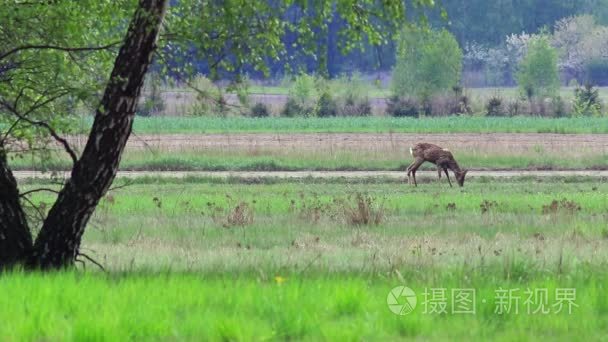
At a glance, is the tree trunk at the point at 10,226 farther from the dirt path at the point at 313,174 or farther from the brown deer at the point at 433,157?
the dirt path at the point at 313,174

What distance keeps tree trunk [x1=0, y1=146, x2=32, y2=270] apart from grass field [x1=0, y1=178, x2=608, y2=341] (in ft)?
3.51

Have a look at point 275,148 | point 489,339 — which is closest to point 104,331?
point 489,339

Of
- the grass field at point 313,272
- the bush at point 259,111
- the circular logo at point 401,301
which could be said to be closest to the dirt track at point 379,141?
the bush at point 259,111

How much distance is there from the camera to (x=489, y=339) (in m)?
9.35

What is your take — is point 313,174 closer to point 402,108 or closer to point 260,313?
point 260,313

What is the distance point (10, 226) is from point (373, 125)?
189 ft

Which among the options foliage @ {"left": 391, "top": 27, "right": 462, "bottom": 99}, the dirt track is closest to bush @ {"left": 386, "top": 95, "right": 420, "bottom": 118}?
foliage @ {"left": 391, "top": 27, "right": 462, "bottom": 99}

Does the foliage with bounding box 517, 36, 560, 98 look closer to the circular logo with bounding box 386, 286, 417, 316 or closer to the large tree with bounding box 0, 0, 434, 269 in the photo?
the large tree with bounding box 0, 0, 434, 269

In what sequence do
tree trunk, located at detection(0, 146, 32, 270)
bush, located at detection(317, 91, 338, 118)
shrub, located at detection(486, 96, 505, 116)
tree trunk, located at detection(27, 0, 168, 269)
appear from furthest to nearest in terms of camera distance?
bush, located at detection(317, 91, 338, 118), shrub, located at detection(486, 96, 505, 116), tree trunk, located at detection(0, 146, 32, 270), tree trunk, located at detection(27, 0, 168, 269)

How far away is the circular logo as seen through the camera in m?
10.2

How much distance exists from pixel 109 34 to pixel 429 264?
5129 mm

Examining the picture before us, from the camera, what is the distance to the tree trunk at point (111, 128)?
1356cm

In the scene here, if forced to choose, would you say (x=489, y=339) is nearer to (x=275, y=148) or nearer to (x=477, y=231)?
(x=477, y=231)

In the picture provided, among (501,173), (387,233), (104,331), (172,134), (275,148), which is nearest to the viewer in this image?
(104,331)
